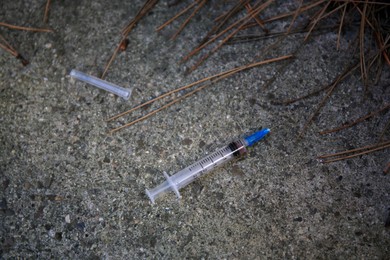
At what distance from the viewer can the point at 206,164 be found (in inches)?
65.7

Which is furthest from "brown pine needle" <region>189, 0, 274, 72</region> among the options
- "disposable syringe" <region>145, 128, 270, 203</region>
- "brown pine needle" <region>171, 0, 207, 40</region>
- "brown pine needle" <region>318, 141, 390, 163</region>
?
"brown pine needle" <region>318, 141, 390, 163</region>

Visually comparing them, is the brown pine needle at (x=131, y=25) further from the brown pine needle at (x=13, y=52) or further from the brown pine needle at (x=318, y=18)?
the brown pine needle at (x=318, y=18)

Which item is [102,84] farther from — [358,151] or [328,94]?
[358,151]

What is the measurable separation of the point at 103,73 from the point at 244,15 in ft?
2.37

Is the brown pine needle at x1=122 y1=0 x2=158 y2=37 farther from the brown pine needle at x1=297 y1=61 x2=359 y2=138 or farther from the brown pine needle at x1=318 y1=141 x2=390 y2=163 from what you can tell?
the brown pine needle at x1=318 y1=141 x2=390 y2=163

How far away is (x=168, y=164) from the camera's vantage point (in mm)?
1707

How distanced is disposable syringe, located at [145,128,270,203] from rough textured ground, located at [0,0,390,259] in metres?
0.04

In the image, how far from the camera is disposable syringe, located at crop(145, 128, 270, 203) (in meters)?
1.64

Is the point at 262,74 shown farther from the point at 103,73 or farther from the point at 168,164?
the point at 103,73

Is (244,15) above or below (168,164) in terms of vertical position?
above

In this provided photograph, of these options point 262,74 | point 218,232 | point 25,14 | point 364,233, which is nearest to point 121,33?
point 25,14

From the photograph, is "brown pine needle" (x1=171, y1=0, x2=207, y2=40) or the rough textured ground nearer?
the rough textured ground

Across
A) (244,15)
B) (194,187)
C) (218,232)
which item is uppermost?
(244,15)

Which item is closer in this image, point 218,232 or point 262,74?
point 218,232
